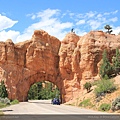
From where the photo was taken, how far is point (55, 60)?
6212 cm

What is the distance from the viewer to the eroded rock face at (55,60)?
57.5 m

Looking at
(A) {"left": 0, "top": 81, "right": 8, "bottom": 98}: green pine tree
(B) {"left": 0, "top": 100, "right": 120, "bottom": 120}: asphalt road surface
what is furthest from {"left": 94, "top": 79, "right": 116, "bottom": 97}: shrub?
(A) {"left": 0, "top": 81, "right": 8, "bottom": 98}: green pine tree

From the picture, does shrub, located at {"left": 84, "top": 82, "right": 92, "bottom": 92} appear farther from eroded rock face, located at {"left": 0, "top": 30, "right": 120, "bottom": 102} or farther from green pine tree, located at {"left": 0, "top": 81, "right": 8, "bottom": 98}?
green pine tree, located at {"left": 0, "top": 81, "right": 8, "bottom": 98}

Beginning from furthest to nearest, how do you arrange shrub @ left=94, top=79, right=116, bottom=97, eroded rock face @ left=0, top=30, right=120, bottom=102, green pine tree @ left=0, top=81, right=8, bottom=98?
eroded rock face @ left=0, top=30, right=120, bottom=102
green pine tree @ left=0, top=81, right=8, bottom=98
shrub @ left=94, top=79, right=116, bottom=97

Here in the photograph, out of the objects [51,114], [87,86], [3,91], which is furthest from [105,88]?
[3,91]

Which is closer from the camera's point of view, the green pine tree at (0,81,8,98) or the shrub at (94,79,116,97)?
the shrub at (94,79,116,97)

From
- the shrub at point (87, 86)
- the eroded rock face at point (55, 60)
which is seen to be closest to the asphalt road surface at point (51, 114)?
the shrub at point (87, 86)

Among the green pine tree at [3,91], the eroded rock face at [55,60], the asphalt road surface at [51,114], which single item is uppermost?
the eroded rock face at [55,60]

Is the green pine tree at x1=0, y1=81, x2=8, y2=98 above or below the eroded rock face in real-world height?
below

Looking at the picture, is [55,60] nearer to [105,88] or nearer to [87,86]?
[87,86]

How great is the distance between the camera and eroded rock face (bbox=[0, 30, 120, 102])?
57531 mm

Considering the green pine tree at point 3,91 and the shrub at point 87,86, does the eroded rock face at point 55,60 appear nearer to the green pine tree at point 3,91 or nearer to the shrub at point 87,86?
the green pine tree at point 3,91

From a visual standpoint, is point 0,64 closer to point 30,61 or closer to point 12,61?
A: point 12,61

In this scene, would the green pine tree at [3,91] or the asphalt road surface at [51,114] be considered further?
the green pine tree at [3,91]
